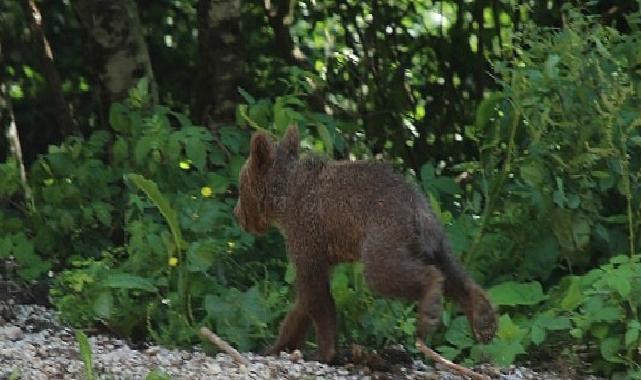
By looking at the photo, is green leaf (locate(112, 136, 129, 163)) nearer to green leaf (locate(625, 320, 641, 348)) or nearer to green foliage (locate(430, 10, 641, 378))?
green foliage (locate(430, 10, 641, 378))

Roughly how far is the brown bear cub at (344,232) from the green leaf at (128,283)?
1.63 ft

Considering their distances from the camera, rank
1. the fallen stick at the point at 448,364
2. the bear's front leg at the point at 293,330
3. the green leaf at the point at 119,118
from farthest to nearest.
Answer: the green leaf at the point at 119,118 < the bear's front leg at the point at 293,330 < the fallen stick at the point at 448,364

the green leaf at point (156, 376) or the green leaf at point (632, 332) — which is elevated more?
the green leaf at point (156, 376)

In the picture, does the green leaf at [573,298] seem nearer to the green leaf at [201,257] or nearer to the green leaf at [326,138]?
the green leaf at [201,257]

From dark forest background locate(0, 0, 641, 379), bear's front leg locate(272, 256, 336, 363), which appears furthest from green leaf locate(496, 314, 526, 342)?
bear's front leg locate(272, 256, 336, 363)

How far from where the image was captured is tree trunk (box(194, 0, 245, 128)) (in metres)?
8.34

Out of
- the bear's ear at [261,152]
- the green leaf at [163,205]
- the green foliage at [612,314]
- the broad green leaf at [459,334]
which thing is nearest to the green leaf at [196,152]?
the green leaf at [163,205]

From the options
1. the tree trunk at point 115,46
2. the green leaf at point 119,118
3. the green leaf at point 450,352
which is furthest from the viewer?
the tree trunk at point 115,46

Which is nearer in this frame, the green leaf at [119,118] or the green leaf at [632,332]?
the green leaf at [632,332]

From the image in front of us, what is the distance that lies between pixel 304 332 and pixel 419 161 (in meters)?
3.57

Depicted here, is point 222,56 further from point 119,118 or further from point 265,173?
point 265,173

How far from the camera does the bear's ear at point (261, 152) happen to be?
6.03 metres

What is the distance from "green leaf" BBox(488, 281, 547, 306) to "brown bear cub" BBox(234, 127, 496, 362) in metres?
0.40

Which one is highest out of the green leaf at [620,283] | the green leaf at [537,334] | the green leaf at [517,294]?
the green leaf at [620,283]
